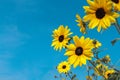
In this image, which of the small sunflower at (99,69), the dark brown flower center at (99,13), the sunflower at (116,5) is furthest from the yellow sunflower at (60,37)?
the sunflower at (116,5)

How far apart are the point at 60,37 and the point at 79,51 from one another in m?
1.80

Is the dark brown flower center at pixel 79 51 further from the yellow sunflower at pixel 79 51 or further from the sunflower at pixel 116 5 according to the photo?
the sunflower at pixel 116 5

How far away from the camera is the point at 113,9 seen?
6812 mm

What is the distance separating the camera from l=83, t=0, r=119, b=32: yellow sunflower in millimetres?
6785

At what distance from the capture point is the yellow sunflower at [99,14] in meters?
6.79

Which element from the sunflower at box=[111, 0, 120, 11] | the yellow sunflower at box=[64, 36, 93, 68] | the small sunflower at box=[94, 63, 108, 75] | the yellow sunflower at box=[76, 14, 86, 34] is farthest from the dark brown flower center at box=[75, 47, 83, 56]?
the sunflower at box=[111, 0, 120, 11]

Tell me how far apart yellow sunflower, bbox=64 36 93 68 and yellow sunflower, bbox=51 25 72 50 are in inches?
43.3

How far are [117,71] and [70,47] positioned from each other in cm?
116

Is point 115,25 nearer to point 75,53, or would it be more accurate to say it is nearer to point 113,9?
point 113,9

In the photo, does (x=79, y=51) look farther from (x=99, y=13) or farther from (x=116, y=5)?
(x=116, y=5)

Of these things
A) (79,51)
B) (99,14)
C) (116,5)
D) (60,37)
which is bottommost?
(116,5)

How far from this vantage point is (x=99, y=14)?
7246mm

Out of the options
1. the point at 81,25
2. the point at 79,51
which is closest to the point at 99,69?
the point at 79,51

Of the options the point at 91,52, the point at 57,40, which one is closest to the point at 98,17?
the point at 91,52
